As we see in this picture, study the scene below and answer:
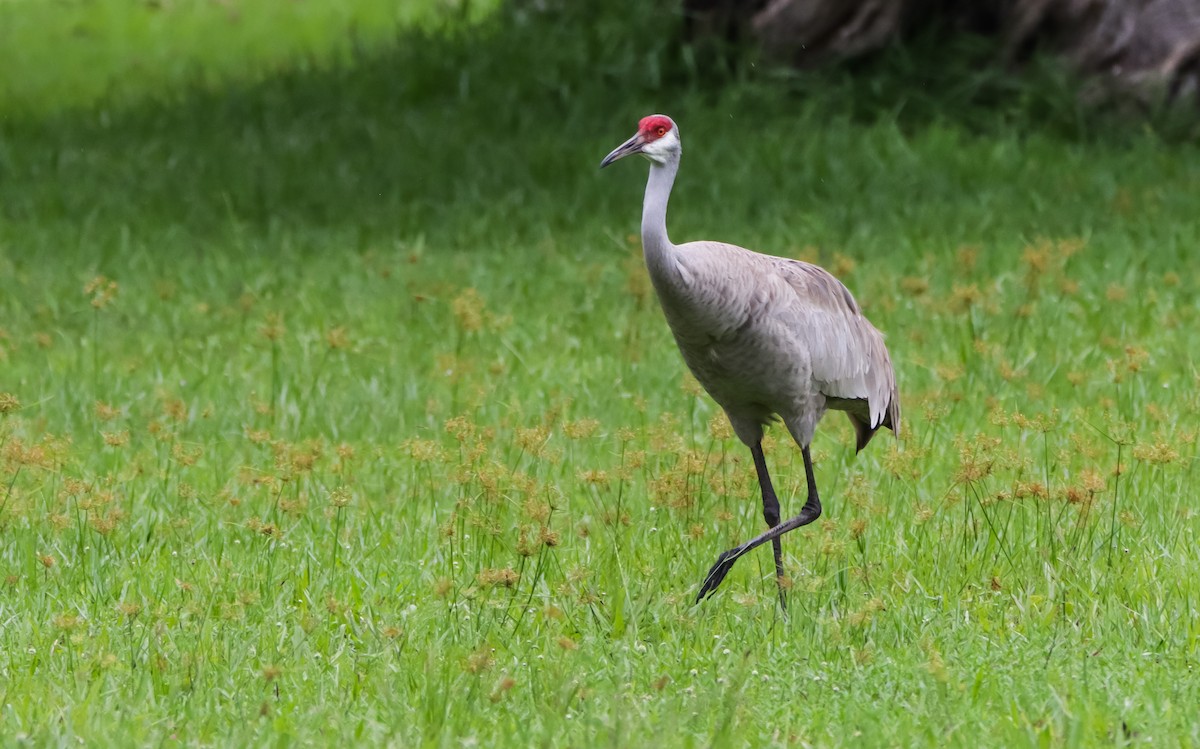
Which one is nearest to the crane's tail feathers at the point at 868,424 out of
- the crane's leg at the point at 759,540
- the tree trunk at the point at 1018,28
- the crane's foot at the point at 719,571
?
the crane's leg at the point at 759,540

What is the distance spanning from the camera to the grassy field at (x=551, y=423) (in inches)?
156

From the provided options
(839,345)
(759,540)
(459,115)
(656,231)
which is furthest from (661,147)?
(459,115)

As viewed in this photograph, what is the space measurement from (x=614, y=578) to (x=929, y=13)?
28.9ft

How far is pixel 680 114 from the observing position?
11.9m

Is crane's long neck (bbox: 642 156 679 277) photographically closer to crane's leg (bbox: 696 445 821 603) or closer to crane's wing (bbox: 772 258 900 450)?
crane's wing (bbox: 772 258 900 450)

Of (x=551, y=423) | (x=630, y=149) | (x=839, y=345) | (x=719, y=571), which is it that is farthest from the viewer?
(x=551, y=423)

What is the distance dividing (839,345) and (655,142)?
37.6 inches

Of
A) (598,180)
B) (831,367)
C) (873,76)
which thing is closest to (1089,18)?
(873,76)

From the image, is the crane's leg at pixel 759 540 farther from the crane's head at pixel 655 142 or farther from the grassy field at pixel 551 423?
the crane's head at pixel 655 142

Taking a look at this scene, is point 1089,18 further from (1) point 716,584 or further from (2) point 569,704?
(2) point 569,704

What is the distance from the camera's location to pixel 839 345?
5105mm

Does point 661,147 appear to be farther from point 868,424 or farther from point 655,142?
point 868,424

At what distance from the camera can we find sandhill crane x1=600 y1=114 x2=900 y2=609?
14.8 ft

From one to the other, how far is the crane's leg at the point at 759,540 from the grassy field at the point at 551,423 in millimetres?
57
